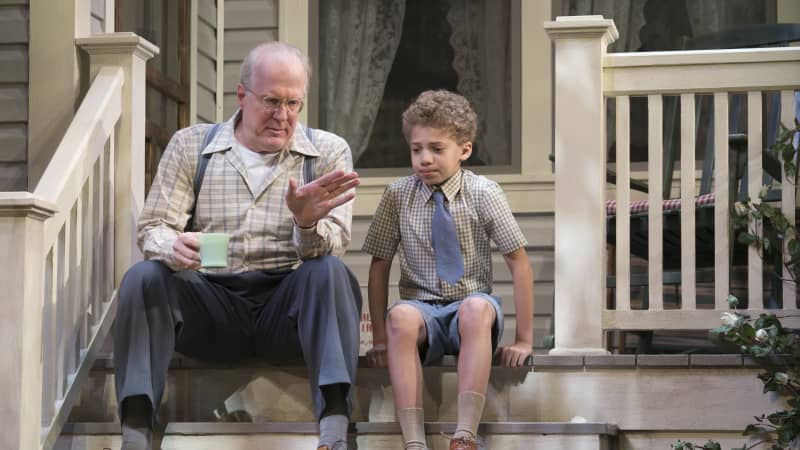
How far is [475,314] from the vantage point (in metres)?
3.65

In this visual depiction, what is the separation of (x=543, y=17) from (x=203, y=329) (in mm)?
3108

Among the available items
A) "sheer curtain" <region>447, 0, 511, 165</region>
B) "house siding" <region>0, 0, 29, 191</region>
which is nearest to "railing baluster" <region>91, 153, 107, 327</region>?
"house siding" <region>0, 0, 29, 191</region>

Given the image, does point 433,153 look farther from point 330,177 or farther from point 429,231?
point 330,177

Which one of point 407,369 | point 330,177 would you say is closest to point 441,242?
point 407,369

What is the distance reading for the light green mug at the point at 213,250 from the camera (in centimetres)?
334

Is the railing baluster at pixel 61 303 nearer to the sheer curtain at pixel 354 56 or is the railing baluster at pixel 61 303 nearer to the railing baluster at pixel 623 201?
the railing baluster at pixel 623 201

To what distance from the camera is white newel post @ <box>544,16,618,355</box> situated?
13.2ft

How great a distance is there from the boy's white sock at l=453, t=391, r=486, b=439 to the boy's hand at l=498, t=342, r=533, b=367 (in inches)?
10.9

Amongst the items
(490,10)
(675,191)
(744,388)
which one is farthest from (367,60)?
(744,388)

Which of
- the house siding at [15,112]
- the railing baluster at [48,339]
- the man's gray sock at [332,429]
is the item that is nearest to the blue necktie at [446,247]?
the man's gray sock at [332,429]

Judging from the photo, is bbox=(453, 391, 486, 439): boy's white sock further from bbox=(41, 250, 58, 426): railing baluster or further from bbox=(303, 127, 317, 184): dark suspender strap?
bbox=(41, 250, 58, 426): railing baluster

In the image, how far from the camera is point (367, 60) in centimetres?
677

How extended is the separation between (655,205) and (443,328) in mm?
777

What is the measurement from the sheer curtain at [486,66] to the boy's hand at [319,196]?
2965 millimetres
